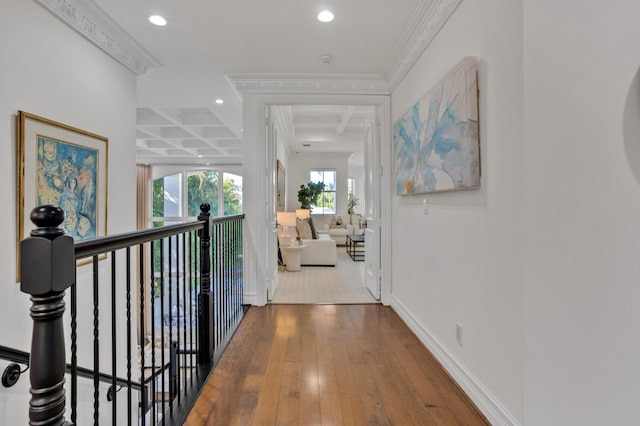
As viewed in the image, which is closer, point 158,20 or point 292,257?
point 158,20

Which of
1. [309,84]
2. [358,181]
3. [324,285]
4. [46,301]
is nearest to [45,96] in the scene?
[46,301]

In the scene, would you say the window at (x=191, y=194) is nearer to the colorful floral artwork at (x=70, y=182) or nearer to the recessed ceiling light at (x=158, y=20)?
the colorful floral artwork at (x=70, y=182)

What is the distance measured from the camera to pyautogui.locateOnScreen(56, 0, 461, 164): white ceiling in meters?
2.28

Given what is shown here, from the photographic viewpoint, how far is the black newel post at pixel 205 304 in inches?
85.9

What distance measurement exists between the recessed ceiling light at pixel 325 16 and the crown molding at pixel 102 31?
1.61m

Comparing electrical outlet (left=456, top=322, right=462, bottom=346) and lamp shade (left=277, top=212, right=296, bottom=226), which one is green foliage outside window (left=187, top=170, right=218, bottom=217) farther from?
electrical outlet (left=456, top=322, right=462, bottom=346)

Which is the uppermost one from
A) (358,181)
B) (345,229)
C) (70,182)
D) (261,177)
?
(358,181)

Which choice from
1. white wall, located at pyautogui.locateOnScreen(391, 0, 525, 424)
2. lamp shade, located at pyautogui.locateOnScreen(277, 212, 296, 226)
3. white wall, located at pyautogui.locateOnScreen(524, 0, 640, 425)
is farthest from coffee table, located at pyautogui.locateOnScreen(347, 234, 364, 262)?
white wall, located at pyautogui.locateOnScreen(524, 0, 640, 425)

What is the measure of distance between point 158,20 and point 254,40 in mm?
733

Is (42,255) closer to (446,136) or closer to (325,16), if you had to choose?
(446,136)

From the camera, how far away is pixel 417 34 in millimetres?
2488

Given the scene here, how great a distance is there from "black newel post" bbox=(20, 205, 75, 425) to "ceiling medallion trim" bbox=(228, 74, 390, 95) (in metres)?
2.96

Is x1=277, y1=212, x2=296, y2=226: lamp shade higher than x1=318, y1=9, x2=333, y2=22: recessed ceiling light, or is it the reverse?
x1=318, y1=9, x2=333, y2=22: recessed ceiling light

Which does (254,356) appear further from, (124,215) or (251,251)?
(124,215)
